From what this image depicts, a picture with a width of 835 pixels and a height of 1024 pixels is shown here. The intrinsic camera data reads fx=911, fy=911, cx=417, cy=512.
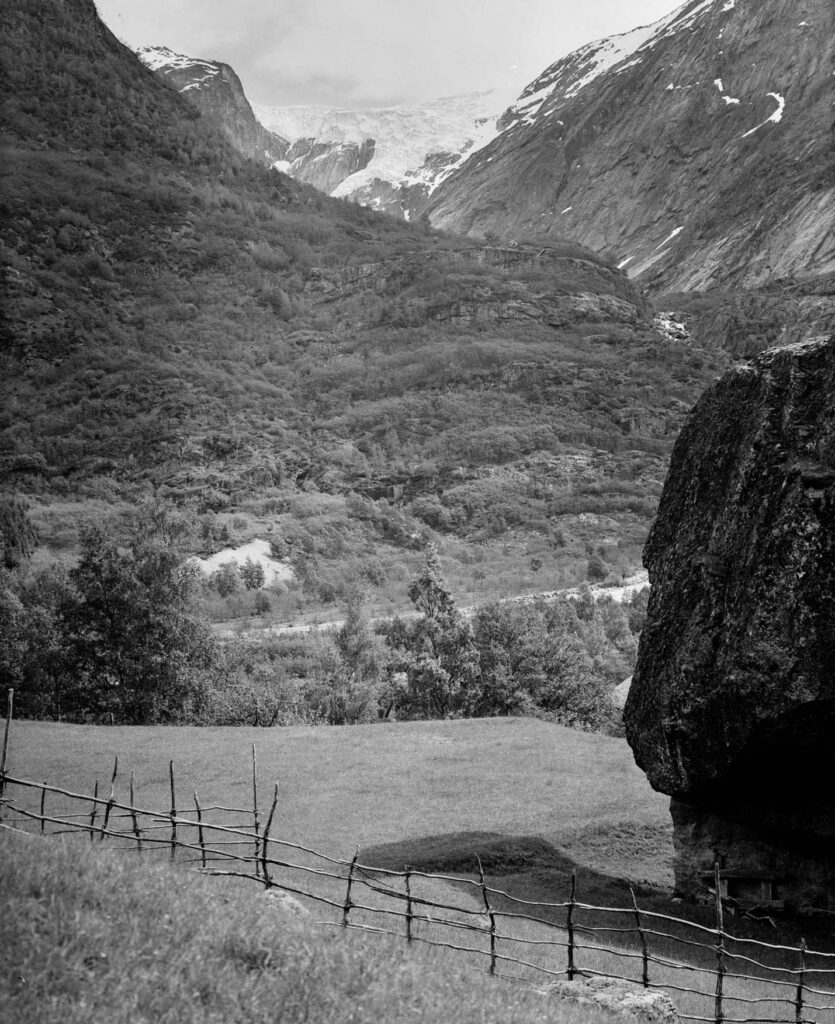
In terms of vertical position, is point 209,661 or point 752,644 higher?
point 752,644

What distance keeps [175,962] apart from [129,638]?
5173cm

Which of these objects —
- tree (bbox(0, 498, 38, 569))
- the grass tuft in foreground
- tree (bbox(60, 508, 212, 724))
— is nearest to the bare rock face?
the grass tuft in foreground

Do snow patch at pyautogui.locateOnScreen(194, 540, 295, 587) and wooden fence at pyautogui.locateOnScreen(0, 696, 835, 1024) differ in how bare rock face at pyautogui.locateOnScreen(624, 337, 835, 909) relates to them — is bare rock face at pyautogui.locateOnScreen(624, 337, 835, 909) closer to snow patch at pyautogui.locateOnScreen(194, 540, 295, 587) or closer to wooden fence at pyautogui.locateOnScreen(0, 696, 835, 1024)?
wooden fence at pyautogui.locateOnScreen(0, 696, 835, 1024)

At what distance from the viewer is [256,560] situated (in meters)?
153

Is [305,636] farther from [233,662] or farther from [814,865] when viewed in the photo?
[814,865]

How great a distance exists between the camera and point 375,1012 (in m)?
8.88

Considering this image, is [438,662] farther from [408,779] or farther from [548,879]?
[548,879]

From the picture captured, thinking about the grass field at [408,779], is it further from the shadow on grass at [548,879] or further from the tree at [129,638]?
the tree at [129,638]

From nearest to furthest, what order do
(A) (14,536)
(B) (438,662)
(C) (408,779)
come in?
(C) (408,779)
(B) (438,662)
(A) (14,536)

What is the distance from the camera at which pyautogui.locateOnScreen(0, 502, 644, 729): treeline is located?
5784 cm

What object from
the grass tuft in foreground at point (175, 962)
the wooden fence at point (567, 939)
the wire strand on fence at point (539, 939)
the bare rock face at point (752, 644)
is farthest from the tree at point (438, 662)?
the grass tuft in foreground at point (175, 962)

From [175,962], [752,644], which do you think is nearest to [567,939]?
[752,644]

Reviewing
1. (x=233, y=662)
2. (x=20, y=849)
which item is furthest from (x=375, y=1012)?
(x=233, y=662)

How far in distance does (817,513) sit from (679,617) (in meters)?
4.85
